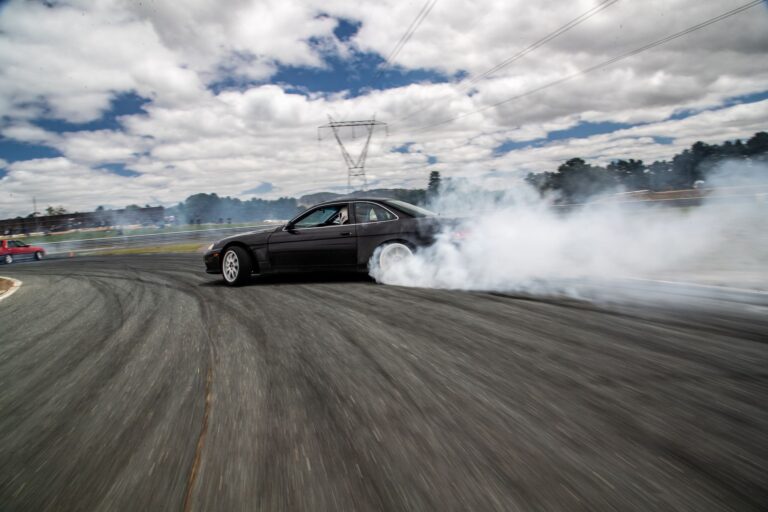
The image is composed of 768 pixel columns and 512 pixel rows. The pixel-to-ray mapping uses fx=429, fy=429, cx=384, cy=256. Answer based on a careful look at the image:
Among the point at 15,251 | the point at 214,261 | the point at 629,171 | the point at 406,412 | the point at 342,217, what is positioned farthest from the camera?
the point at 15,251

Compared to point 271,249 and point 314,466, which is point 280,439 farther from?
point 271,249

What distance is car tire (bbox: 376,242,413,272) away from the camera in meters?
6.56

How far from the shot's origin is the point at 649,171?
19.5 m

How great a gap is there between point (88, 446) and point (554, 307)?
13.0 feet

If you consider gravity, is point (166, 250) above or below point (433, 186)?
below

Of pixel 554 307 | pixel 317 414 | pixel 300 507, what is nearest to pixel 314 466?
pixel 300 507

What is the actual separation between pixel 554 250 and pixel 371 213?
3310 millimetres

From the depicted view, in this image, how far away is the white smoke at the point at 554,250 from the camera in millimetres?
6094

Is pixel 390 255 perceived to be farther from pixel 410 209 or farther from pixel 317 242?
pixel 317 242

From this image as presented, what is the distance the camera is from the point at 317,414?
89.3 inches

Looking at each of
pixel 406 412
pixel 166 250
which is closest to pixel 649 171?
pixel 406 412

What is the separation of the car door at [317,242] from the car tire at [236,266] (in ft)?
1.62

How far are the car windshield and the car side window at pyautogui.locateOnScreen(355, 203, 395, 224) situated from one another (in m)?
0.19

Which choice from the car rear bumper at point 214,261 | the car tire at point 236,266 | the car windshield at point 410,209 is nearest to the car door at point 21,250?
the car rear bumper at point 214,261
